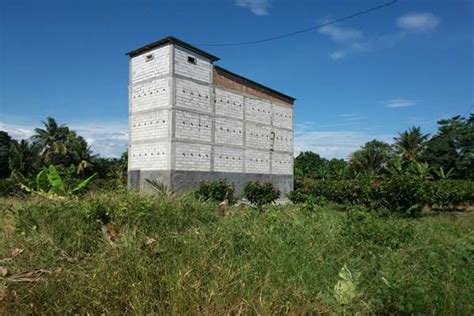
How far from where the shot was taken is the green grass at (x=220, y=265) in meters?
2.99

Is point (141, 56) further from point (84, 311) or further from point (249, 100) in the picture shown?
point (84, 311)

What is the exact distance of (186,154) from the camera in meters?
15.6

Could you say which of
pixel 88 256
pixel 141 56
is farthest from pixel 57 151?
pixel 88 256

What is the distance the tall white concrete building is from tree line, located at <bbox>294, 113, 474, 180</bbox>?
1664cm

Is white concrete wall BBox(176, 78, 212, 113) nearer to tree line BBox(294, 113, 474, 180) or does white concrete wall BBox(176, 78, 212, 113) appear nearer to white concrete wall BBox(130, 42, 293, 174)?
white concrete wall BBox(130, 42, 293, 174)

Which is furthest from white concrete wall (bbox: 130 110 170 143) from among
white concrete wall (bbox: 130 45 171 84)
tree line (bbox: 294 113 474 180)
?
tree line (bbox: 294 113 474 180)

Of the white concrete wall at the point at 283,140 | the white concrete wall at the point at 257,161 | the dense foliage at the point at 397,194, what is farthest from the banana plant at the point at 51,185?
the white concrete wall at the point at 283,140

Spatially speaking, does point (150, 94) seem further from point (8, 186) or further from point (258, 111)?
point (8, 186)

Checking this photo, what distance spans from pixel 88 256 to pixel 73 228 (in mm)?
937

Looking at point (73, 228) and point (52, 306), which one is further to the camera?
point (73, 228)

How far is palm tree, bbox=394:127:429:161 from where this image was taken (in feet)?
123

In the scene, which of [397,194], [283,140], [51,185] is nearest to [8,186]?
[51,185]

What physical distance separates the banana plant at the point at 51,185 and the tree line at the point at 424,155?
24764mm

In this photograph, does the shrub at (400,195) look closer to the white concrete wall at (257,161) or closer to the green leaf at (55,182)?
the white concrete wall at (257,161)
